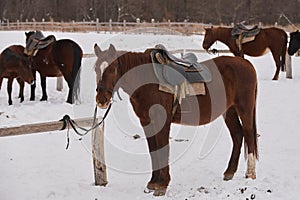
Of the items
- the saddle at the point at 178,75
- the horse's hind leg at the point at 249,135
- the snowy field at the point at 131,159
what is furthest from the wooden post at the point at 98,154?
the horse's hind leg at the point at 249,135

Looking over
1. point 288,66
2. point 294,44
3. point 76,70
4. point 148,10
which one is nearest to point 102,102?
point 76,70

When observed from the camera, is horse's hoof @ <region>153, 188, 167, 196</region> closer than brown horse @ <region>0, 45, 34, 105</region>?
Yes

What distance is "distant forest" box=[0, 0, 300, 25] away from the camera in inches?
1146

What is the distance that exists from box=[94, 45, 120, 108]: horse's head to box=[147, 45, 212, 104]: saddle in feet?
1.48

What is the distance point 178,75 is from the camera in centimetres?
381

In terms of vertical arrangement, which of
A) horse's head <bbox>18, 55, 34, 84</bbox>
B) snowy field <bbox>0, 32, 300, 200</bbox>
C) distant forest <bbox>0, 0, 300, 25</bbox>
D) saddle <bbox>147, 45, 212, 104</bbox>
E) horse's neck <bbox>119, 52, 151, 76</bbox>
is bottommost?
snowy field <bbox>0, 32, 300, 200</bbox>

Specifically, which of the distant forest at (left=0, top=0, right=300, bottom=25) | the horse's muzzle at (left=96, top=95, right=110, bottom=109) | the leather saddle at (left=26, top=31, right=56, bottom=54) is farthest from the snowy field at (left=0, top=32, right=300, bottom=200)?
the distant forest at (left=0, top=0, right=300, bottom=25)

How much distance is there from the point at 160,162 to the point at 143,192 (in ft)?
1.15

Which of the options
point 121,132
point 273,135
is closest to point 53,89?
point 121,132

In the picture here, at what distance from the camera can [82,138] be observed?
219 inches

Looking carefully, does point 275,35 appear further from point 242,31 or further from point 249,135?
point 249,135

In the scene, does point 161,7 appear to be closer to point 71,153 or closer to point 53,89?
point 53,89

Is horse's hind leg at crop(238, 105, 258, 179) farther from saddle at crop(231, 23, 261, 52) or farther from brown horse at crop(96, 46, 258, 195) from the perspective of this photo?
saddle at crop(231, 23, 261, 52)

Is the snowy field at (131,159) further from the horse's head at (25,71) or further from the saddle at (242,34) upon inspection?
the saddle at (242,34)
